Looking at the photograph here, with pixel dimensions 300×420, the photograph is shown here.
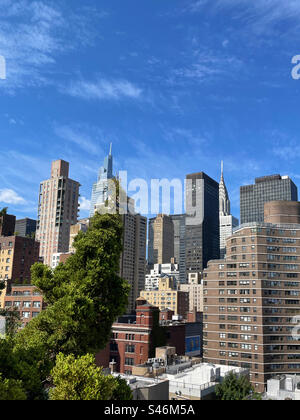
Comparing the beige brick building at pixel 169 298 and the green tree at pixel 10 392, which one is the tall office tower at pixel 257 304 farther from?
the beige brick building at pixel 169 298

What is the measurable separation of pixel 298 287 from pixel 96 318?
2729 inches

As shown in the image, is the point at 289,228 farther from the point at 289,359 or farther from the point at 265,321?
the point at 289,359

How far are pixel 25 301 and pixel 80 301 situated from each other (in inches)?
2417

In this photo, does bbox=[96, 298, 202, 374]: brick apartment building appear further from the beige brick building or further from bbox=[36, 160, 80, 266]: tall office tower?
the beige brick building

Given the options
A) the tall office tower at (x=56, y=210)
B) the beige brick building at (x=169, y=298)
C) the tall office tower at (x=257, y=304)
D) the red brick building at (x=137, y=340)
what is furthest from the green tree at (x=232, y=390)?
the beige brick building at (x=169, y=298)

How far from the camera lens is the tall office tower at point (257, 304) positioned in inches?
3041

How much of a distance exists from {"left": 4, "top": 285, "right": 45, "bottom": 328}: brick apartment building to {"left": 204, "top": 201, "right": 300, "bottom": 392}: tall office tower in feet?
127

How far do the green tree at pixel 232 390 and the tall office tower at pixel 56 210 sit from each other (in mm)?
140338

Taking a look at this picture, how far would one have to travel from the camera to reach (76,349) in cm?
2205

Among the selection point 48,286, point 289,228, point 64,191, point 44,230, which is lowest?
point 48,286

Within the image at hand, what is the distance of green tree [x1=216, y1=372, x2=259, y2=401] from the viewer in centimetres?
4003

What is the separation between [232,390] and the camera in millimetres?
41438
